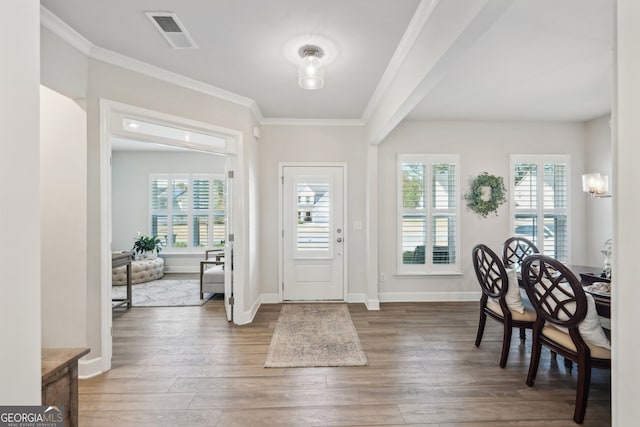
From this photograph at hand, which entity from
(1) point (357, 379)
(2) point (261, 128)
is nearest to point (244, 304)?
(1) point (357, 379)

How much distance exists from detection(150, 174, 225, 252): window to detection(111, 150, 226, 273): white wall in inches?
7.1

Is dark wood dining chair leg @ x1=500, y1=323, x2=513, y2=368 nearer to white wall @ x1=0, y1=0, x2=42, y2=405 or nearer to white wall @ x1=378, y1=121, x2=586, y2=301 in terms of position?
white wall @ x1=378, y1=121, x2=586, y2=301

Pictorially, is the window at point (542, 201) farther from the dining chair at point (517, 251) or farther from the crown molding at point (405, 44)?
the crown molding at point (405, 44)

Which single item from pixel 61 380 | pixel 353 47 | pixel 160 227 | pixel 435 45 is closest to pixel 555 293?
pixel 435 45

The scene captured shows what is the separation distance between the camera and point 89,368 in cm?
258

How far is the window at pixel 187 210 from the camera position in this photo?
23.2 ft

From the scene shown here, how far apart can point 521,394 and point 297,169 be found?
3.56m

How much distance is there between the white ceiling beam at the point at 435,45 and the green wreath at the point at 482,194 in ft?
7.05

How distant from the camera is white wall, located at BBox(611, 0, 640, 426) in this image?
2.53 feet

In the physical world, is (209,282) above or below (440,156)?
below

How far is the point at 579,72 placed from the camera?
10.0 ft

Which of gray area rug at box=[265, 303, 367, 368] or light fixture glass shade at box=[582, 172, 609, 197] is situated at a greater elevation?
light fixture glass shade at box=[582, 172, 609, 197]

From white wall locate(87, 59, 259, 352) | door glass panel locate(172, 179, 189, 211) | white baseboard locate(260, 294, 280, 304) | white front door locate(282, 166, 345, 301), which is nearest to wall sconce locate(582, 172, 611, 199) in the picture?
white front door locate(282, 166, 345, 301)

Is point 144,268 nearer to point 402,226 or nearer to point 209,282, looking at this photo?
→ point 209,282
